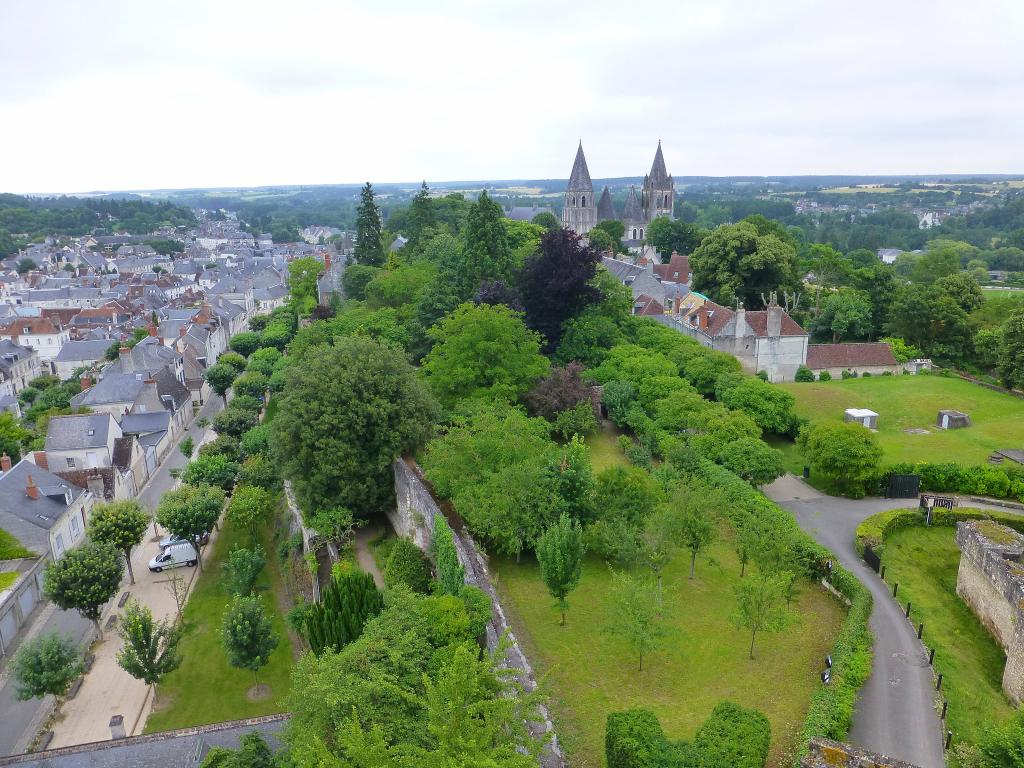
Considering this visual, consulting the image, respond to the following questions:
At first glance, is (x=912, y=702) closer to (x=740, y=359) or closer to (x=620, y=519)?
(x=620, y=519)

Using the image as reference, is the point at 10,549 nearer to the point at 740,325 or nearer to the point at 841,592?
the point at 841,592

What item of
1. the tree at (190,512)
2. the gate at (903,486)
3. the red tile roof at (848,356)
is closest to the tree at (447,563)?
the tree at (190,512)

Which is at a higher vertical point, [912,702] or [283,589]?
[912,702]

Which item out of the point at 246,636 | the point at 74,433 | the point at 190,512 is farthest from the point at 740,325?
the point at 74,433

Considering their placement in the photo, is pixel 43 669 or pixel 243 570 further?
pixel 243 570

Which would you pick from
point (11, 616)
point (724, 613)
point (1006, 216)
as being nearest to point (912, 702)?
point (724, 613)

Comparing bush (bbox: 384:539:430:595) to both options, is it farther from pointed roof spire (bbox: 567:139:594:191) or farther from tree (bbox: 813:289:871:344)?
pointed roof spire (bbox: 567:139:594:191)

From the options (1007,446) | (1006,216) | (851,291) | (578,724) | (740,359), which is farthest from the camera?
(1006,216)
